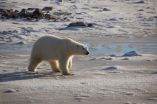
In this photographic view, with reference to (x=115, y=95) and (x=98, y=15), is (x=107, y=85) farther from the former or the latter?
(x=98, y=15)

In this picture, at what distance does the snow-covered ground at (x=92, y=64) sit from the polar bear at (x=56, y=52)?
27cm

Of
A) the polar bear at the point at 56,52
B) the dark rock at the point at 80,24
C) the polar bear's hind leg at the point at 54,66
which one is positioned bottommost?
the dark rock at the point at 80,24

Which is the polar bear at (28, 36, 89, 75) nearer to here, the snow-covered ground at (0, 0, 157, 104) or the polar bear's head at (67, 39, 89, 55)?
the polar bear's head at (67, 39, 89, 55)

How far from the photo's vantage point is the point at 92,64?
12.9 m

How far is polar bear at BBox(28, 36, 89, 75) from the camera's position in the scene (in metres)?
11.6

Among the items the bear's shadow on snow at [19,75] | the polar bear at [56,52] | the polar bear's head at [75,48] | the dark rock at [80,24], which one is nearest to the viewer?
the bear's shadow on snow at [19,75]

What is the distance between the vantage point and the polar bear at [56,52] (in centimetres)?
1159

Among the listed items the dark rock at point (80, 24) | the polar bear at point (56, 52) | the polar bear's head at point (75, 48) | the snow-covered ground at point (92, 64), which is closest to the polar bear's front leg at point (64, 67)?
the polar bear at point (56, 52)

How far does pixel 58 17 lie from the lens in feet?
84.9

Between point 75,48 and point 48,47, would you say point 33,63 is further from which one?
point 75,48

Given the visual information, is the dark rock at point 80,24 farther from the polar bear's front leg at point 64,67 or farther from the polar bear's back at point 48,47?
the polar bear's front leg at point 64,67

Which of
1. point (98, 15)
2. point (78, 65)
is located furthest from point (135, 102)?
point (98, 15)

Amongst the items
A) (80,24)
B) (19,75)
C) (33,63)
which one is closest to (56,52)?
(33,63)

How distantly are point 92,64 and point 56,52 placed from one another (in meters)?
1.60
